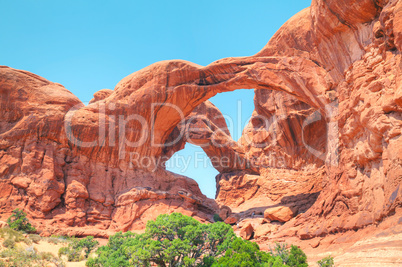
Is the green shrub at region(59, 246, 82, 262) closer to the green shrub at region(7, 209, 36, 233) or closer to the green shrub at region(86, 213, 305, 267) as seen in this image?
the green shrub at region(86, 213, 305, 267)

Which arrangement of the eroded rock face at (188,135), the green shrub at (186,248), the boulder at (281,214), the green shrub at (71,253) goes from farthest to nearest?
the boulder at (281,214) < the green shrub at (71,253) < the eroded rock face at (188,135) < the green shrub at (186,248)

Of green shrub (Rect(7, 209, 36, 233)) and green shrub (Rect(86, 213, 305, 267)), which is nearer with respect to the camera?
green shrub (Rect(86, 213, 305, 267))

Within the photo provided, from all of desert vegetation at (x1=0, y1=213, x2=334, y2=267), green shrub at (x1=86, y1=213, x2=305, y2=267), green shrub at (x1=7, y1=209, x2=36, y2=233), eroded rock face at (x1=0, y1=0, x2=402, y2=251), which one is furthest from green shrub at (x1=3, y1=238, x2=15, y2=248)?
eroded rock face at (x1=0, y1=0, x2=402, y2=251)

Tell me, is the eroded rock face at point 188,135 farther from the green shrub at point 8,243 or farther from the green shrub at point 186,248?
the green shrub at point 8,243

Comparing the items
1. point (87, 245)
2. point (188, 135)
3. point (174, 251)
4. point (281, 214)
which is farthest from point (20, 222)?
point (188, 135)

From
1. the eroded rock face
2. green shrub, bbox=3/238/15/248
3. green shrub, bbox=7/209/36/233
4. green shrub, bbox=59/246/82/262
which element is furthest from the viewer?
green shrub, bbox=7/209/36/233

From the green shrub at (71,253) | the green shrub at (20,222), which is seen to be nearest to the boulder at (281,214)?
the green shrub at (71,253)

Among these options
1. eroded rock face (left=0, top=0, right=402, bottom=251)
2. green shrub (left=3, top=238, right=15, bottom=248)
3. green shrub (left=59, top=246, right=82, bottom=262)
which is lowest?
green shrub (left=59, top=246, right=82, bottom=262)
